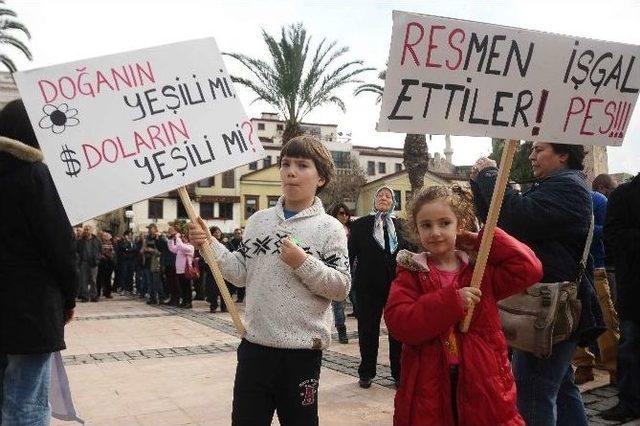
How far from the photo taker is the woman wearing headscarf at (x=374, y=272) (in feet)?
16.0

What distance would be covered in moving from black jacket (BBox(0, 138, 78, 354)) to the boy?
0.61 metres

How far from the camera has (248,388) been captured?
2281mm

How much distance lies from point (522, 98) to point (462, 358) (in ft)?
3.78

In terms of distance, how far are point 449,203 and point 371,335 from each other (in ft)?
9.22

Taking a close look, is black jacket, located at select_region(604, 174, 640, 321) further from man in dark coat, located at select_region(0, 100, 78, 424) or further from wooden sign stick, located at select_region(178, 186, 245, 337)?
man in dark coat, located at select_region(0, 100, 78, 424)

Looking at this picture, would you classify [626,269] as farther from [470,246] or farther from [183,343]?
[183,343]

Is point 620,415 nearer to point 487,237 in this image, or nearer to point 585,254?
point 585,254

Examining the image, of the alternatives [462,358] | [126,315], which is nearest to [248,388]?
[462,358]

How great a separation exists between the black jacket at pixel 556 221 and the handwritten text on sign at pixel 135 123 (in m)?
1.19

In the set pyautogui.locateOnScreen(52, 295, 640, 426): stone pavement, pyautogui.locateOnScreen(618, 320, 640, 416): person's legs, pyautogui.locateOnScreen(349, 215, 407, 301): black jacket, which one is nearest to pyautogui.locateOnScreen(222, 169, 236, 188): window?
pyautogui.locateOnScreen(52, 295, 640, 426): stone pavement

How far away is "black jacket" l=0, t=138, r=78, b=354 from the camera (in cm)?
238

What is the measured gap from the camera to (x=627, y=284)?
3.96 m

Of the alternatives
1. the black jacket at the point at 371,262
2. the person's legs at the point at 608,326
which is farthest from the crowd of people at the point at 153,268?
the person's legs at the point at 608,326

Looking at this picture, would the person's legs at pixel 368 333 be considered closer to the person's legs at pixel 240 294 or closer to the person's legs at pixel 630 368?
the person's legs at pixel 630 368
